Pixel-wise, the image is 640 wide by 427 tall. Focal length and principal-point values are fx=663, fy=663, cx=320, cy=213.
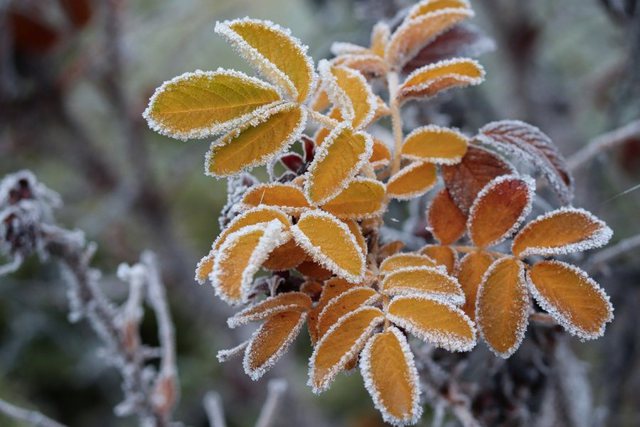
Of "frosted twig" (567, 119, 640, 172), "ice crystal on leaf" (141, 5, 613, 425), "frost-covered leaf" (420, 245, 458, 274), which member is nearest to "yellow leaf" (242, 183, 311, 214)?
"ice crystal on leaf" (141, 5, 613, 425)

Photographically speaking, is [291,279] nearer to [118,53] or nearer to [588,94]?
[118,53]

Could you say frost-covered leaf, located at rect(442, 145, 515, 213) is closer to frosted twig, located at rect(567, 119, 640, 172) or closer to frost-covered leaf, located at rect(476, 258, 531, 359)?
frost-covered leaf, located at rect(476, 258, 531, 359)

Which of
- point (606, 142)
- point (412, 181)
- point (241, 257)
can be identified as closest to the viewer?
point (241, 257)

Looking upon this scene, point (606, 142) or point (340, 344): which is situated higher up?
point (606, 142)

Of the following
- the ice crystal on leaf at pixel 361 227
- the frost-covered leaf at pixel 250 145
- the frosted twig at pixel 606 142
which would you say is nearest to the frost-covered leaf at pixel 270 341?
the ice crystal on leaf at pixel 361 227

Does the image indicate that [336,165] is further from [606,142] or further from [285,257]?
[606,142]

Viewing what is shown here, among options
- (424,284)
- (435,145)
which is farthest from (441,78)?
(424,284)
